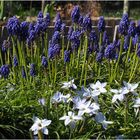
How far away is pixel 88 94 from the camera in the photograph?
3061 mm

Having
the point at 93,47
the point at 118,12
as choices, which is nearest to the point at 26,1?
the point at 118,12

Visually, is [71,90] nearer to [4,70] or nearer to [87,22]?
[4,70]

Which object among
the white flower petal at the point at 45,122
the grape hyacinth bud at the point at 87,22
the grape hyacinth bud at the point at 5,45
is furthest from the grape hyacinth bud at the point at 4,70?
the white flower petal at the point at 45,122

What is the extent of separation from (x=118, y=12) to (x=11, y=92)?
10906 mm

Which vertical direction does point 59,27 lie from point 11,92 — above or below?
above

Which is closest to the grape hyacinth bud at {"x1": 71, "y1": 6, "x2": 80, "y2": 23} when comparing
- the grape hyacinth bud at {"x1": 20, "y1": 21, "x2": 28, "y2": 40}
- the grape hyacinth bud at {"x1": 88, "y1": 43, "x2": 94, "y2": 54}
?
the grape hyacinth bud at {"x1": 88, "y1": 43, "x2": 94, "y2": 54}

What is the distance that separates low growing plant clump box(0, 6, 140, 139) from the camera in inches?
116

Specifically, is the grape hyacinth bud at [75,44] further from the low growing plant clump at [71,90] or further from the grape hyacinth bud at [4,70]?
the grape hyacinth bud at [4,70]

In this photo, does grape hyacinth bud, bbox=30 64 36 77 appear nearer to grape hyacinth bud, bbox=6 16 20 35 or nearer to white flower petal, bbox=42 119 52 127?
grape hyacinth bud, bbox=6 16 20 35

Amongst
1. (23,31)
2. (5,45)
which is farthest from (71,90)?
(5,45)

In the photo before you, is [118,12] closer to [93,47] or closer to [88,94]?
[93,47]

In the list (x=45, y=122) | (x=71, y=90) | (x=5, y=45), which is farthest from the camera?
(x=5, y=45)

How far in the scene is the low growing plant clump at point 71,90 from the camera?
295 centimetres

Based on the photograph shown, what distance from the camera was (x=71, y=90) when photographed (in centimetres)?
335
